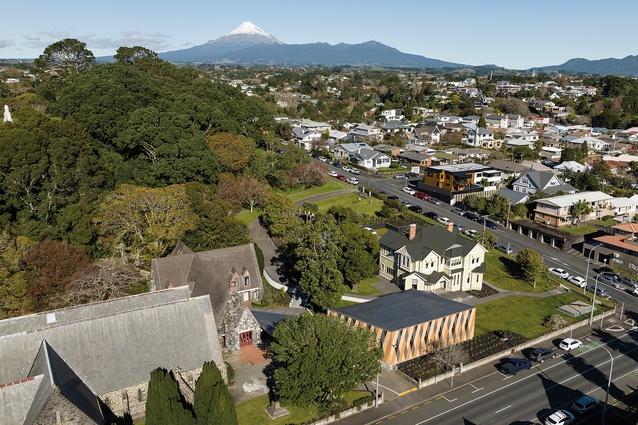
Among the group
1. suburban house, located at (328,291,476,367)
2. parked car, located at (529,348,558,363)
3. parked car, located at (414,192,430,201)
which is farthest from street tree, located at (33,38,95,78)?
parked car, located at (529,348,558,363)

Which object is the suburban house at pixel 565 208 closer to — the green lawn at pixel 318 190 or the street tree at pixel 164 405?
the green lawn at pixel 318 190

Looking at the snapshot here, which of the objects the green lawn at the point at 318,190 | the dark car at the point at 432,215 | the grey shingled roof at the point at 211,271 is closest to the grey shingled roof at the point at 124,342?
the grey shingled roof at the point at 211,271

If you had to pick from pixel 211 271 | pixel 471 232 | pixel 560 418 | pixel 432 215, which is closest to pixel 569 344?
pixel 560 418

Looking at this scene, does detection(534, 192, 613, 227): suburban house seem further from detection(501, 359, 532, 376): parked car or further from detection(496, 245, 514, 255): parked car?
detection(501, 359, 532, 376): parked car

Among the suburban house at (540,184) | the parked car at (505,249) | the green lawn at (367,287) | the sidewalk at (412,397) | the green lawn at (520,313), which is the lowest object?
the sidewalk at (412,397)

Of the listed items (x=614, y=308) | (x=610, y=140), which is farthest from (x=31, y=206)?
(x=610, y=140)

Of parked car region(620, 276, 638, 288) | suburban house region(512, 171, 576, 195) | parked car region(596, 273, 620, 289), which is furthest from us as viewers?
suburban house region(512, 171, 576, 195)
